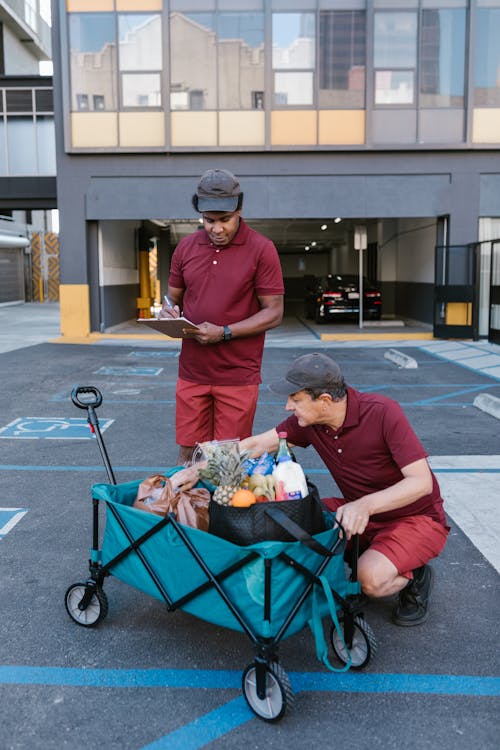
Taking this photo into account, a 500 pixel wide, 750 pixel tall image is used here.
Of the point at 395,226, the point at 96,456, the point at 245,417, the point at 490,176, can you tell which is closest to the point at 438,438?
the point at 96,456

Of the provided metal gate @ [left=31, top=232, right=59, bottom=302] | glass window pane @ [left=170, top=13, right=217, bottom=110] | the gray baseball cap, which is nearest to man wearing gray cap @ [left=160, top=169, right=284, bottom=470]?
the gray baseball cap

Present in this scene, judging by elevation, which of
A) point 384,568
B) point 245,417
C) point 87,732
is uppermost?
point 245,417

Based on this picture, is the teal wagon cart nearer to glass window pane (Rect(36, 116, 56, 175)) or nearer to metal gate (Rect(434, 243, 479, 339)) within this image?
metal gate (Rect(434, 243, 479, 339))

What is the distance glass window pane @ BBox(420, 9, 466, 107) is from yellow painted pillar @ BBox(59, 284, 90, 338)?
9.58 m

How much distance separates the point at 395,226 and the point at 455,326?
26.0ft

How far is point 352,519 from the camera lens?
10.3 ft

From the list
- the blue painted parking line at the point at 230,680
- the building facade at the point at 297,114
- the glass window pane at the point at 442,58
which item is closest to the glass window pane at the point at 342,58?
the building facade at the point at 297,114

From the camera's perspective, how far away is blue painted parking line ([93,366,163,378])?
12.7 m

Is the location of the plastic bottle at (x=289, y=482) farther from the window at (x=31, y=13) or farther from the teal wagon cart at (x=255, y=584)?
the window at (x=31, y=13)

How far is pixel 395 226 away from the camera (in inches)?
995

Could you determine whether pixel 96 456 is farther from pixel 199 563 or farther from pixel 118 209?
pixel 118 209

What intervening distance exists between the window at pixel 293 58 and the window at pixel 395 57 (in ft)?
5.15

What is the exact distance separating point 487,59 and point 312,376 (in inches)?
682

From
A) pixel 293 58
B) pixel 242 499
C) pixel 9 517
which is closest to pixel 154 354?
pixel 293 58
